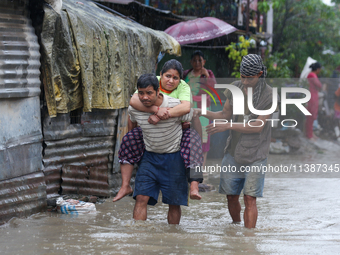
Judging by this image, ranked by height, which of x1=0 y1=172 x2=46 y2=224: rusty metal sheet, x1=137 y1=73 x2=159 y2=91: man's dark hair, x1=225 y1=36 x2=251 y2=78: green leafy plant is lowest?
x1=0 y1=172 x2=46 y2=224: rusty metal sheet

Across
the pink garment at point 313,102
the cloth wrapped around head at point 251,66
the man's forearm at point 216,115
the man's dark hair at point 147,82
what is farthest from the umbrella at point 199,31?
the man's dark hair at point 147,82

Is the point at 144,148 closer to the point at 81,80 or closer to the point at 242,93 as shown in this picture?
the point at 242,93

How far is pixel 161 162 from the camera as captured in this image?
13.5 feet

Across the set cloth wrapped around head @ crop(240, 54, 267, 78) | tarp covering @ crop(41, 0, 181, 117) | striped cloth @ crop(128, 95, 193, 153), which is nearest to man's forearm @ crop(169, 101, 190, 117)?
striped cloth @ crop(128, 95, 193, 153)

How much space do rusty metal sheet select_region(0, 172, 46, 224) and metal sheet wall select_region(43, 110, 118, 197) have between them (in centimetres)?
27

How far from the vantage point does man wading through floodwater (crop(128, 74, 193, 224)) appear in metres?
4.04

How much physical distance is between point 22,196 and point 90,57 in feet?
6.00

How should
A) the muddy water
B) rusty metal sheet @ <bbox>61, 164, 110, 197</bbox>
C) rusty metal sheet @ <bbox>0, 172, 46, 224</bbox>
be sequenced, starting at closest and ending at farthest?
the muddy water < rusty metal sheet @ <bbox>0, 172, 46, 224</bbox> < rusty metal sheet @ <bbox>61, 164, 110, 197</bbox>

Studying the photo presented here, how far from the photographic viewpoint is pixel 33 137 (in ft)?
15.7

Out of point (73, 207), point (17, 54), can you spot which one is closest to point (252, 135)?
point (73, 207)

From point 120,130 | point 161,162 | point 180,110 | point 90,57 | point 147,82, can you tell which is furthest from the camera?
point 120,130

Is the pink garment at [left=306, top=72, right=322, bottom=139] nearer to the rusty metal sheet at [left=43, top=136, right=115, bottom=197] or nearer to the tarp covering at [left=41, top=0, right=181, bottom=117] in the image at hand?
the tarp covering at [left=41, top=0, right=181, bottom=117]

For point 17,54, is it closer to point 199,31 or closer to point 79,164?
point 79,164

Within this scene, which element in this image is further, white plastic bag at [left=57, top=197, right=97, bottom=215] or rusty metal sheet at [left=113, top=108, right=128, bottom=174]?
rusty metal sheet at [left=113, top=108, right=128, bottom=174]
